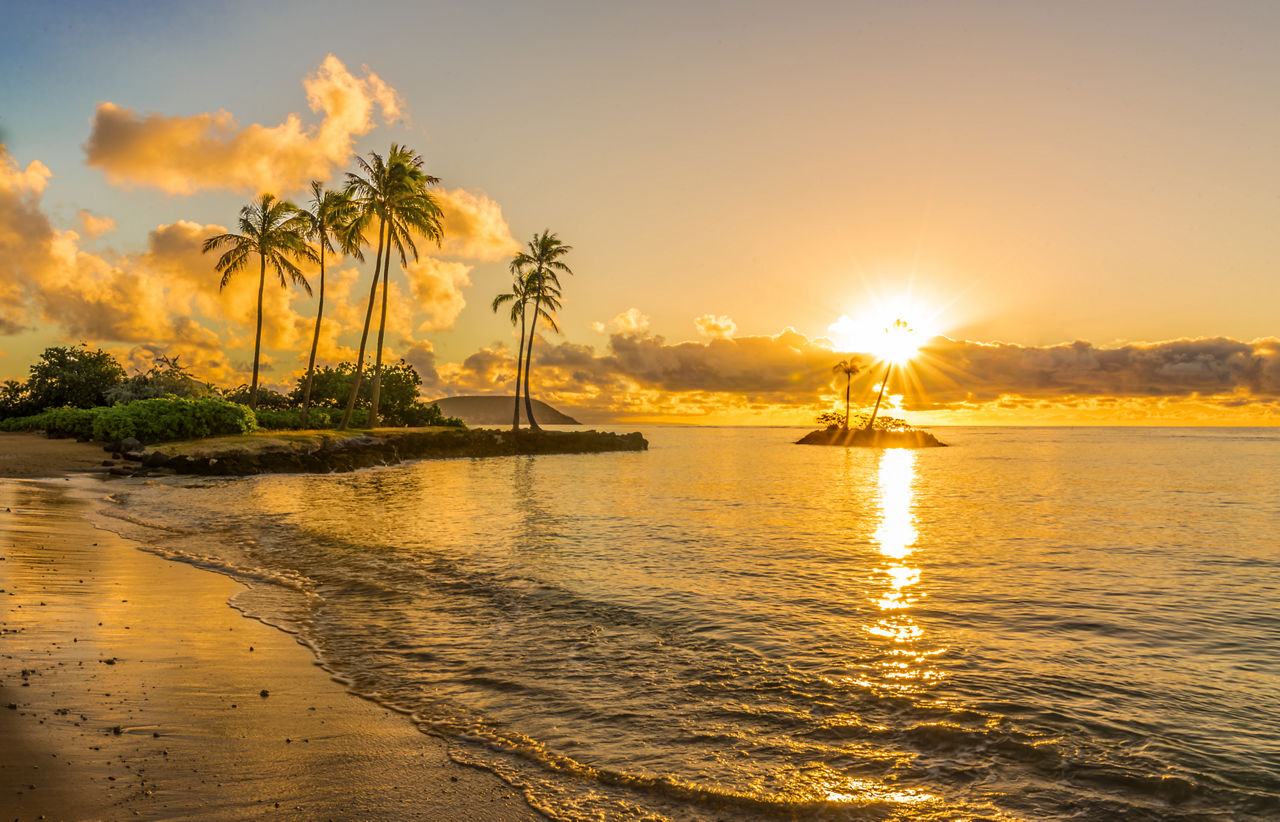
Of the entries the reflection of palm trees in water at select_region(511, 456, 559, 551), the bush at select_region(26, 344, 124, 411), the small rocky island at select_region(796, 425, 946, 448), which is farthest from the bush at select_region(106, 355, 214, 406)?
the small rocky island at select_region(796, 425, 946, 448)

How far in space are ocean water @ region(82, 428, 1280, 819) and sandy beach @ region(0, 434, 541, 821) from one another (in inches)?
19.8

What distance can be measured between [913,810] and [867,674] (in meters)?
3.24

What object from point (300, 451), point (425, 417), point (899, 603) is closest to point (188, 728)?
point (899, 603)

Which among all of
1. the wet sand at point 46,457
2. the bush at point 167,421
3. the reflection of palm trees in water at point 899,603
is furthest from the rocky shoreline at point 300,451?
the reflection of palm trees in water at point 899,603

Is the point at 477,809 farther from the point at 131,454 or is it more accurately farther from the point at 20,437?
the point at 20,437

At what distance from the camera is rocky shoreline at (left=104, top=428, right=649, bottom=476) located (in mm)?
34469

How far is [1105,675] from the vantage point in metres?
8.49

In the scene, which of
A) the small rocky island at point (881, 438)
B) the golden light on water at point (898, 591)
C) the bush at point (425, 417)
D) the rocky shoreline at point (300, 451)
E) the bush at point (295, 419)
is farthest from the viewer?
the small rocky island at point (881, 438)

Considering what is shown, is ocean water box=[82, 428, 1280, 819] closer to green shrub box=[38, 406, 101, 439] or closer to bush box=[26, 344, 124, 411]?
green shrub box=[38, 406, 101, 439]

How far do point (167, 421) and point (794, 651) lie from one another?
143 ft

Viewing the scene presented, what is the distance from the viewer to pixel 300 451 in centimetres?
4128

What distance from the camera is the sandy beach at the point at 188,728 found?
15.2 feet

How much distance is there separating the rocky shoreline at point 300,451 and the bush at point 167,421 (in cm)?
166

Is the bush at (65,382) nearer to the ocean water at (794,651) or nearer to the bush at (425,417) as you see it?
the bush at (425,417)
